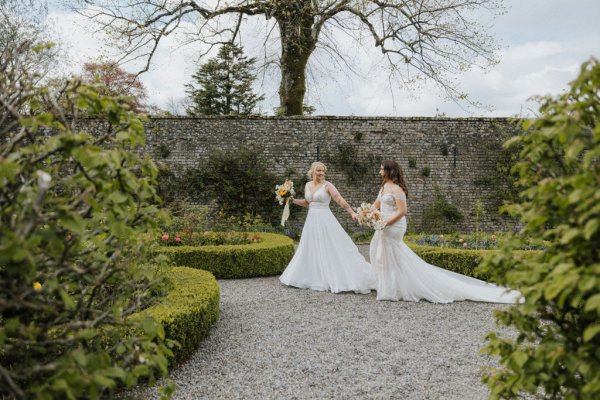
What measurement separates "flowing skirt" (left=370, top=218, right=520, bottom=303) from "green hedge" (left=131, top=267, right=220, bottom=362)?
2.58 metres

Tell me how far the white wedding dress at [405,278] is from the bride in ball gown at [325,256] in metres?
0.55

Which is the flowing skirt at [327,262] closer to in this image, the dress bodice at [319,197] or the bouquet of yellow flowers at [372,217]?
the dress bodice at [319,197]

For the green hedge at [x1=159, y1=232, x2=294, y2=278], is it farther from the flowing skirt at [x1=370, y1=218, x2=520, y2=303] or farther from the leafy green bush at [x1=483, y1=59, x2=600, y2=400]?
the leafy green bush at [x1=483, y1=59, x2=600, y2=400]

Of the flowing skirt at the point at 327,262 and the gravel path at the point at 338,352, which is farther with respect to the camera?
the flowing skirt at the point at 327,262

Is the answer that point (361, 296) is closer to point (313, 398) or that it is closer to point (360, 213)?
point (360, 213)

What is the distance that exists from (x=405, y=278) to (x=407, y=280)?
41 mm

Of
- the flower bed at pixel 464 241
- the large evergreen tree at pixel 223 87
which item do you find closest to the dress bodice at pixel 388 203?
the flower bed at pixel 464 241

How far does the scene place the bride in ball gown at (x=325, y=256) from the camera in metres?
7.28

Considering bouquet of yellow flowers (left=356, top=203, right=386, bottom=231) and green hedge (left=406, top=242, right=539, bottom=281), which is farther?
green hedge (left=406, top=242, right=539, bottom=281)

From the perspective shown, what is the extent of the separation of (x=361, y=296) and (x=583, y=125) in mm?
5359

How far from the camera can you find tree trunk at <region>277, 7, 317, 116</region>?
1531 centimetres

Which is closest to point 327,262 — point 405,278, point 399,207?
point 405,278

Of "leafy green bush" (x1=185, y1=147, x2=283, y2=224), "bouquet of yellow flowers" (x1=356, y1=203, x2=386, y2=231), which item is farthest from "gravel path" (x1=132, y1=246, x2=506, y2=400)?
"leafy green bush" (x1=185, y1=147, x2=283, y2=224)

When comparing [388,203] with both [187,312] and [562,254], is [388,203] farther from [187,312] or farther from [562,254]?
[562,254]
